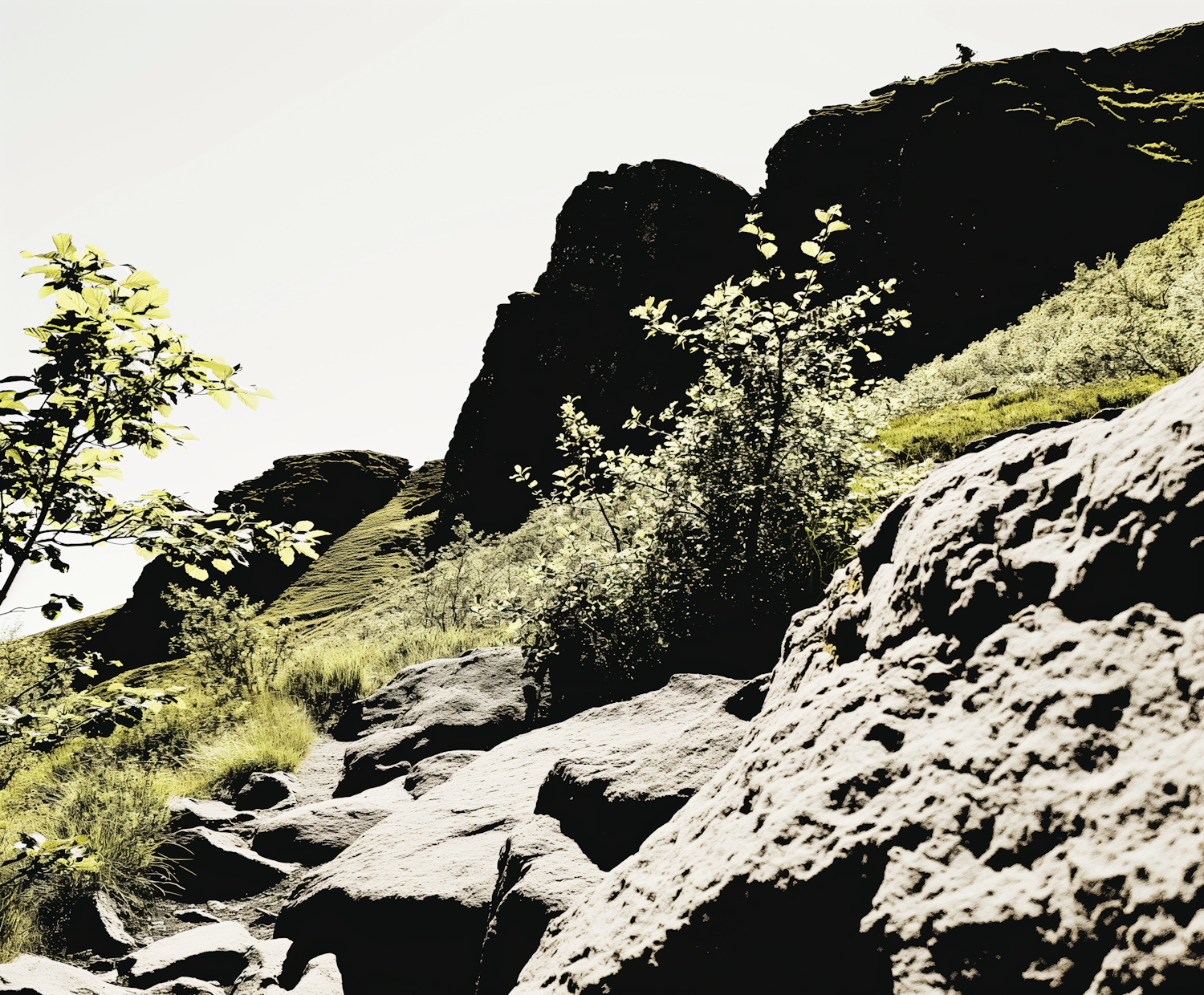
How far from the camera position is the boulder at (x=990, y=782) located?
875 mm

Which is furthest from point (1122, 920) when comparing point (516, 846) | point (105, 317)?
point (105, 317)

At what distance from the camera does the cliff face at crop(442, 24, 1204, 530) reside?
1492 inches

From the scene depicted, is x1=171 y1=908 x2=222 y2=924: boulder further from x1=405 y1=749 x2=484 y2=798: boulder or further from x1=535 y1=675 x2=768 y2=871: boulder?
x1=535 y1=675 x2=768 y2=871: boulder

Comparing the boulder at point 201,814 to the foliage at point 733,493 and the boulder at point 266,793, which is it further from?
the foliage at point 733,493

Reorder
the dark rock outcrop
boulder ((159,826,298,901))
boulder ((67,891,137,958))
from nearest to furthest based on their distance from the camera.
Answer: boulder ((67,891,137,958))
boulder ((159,826,298,901))
the dark rock outcrop

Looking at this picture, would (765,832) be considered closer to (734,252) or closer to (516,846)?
(516,846)

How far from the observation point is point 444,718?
600 cm

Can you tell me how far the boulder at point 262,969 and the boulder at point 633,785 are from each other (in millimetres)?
1756

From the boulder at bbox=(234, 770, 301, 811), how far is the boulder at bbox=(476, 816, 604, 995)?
4.79 m

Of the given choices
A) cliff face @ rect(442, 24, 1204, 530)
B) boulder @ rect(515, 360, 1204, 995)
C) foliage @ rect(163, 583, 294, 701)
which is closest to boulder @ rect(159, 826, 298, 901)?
boulder @ rect(515, 360, 1204, 995)

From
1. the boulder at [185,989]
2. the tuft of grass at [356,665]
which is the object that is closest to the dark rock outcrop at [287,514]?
the tuft of grass at [356,665]

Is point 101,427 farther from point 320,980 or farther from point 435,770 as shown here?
point 435,770

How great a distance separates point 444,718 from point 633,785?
13.2 feet

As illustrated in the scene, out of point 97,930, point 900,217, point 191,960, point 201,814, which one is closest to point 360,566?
point 900,217
